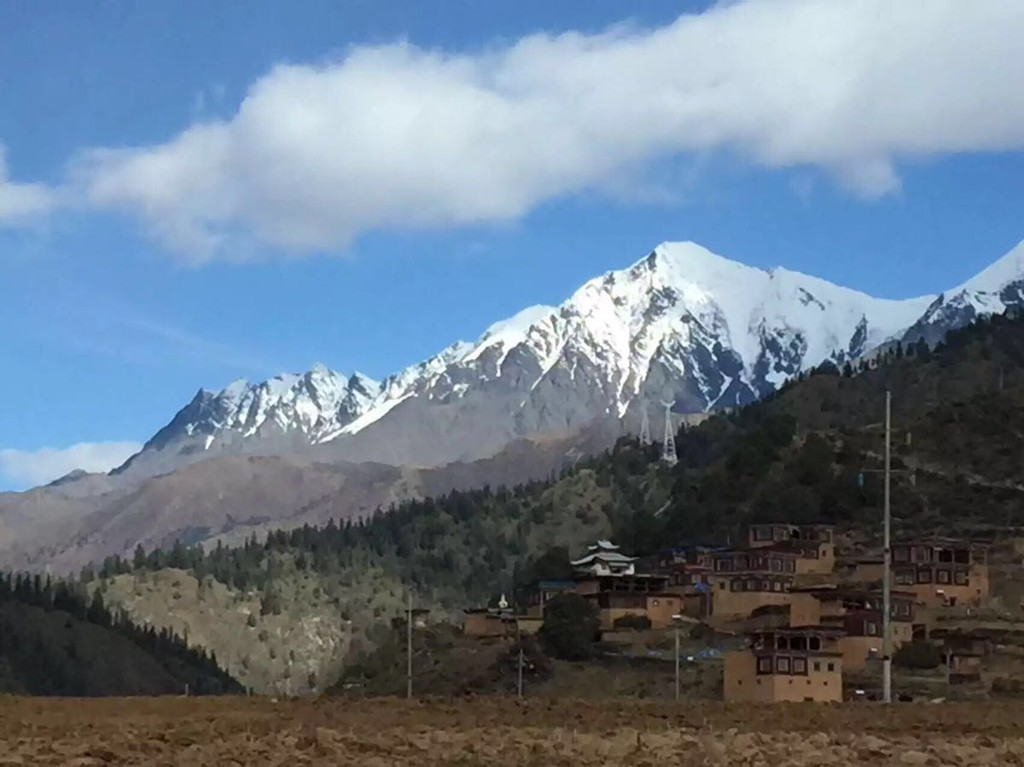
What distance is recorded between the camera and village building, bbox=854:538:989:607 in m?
120

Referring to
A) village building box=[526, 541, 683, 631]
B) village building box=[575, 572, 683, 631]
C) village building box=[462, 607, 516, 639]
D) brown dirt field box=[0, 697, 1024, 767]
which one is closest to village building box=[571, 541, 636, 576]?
village building box=[526, 541, 683, 631]

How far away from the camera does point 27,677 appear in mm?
183125

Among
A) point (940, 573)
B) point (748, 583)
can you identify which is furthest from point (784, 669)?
point (940, 573)

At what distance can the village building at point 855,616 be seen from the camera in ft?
333

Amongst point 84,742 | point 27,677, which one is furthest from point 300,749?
point 27,677

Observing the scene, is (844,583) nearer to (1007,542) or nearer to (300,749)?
(1007,542)

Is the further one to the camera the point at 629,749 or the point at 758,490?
the point at 758,490

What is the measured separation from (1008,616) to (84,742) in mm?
96978

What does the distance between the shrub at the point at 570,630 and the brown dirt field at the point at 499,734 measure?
79.1 m

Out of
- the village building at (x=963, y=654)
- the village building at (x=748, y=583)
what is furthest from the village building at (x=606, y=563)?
the village building at (x=963, y=654)

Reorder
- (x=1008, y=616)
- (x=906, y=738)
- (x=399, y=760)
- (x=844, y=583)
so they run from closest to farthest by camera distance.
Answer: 1. (x=399, y=760)
2. (x=906, y=738)
3. (x=1008, y=616)
4. (x=844, y=583)

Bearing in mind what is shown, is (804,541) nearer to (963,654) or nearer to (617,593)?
(617,593)

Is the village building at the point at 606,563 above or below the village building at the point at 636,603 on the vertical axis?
above

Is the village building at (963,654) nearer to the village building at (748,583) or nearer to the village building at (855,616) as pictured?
the village building at (855,616)
